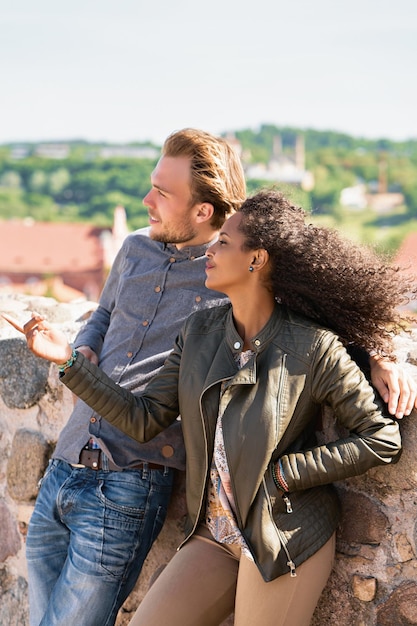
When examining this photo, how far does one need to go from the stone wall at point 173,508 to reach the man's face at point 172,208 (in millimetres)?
621

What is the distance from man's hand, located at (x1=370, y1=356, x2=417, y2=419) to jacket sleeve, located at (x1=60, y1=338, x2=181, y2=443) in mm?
522

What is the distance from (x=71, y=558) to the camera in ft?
7.57

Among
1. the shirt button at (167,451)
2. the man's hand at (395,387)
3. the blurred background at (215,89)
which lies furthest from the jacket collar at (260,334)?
the blurred background at (215,89)

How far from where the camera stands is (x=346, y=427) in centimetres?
205

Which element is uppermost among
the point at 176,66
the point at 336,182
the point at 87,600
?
the point at 87,600

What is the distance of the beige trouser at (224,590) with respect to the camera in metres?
1.98

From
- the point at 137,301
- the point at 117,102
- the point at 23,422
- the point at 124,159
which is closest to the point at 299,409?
the point at 137,301

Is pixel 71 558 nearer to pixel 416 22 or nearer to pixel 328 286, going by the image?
pixel 328 286

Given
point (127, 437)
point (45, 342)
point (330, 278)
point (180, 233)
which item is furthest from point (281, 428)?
point (180, 233)

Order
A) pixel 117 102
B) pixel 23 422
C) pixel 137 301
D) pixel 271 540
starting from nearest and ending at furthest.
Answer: pixel 271 540 → pixel 137 301 → pixel 23 422 → pixel 117 102

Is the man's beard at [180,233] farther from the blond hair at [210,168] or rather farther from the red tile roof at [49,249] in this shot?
the red tile roof at [49,249]

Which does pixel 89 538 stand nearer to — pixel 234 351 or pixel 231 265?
pixel 234 351

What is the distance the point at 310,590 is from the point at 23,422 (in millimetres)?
1241

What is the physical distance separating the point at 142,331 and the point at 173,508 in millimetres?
533
